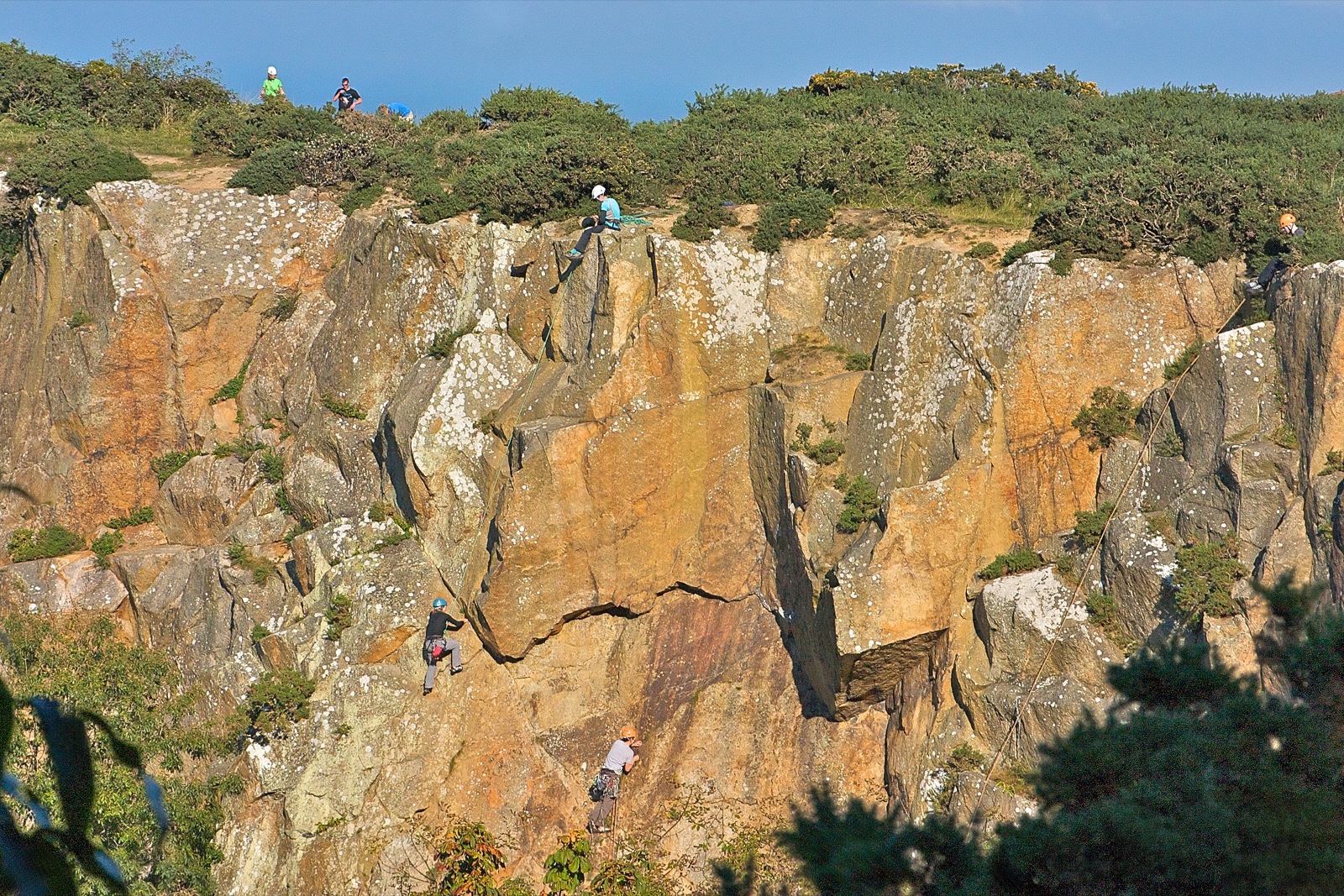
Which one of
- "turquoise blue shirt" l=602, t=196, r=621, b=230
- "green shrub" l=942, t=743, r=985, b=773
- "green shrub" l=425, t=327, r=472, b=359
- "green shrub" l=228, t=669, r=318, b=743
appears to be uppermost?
"turquoise blue shirt" l=602, t=196, r=621, b=230

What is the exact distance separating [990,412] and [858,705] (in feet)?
18.3

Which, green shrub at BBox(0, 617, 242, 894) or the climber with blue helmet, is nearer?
green shrub at BBox(0, 617, 242, 894)

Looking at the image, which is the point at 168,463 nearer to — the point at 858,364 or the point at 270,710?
the point at 270,710

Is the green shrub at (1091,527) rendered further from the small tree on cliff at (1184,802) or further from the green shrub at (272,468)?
the green shrub at (272,468)

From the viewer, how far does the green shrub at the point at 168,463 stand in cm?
2744

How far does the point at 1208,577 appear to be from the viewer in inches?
693

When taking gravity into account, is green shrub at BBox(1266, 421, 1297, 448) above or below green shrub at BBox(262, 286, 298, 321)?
below

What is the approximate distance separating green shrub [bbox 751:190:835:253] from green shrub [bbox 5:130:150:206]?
15.5 m

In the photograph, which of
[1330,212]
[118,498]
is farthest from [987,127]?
[118,498]

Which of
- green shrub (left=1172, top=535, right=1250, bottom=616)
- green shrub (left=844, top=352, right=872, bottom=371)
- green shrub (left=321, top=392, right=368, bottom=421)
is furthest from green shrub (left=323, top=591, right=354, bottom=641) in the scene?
green shrub (left=1172, top=535, right=1250, bottom=616)

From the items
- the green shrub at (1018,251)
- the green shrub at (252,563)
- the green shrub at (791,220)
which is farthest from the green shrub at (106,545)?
the green shrub at (1018,251)

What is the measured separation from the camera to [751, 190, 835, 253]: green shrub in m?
24.5

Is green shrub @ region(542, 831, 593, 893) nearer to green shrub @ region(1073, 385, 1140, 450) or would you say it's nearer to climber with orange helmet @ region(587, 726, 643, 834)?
climber with orange helmet @ region(587, 726, 643, 834)

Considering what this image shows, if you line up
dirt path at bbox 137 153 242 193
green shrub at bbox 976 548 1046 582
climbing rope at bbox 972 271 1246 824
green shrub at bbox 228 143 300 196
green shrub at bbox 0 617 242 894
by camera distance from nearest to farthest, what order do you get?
green shrub at bbox 0 617 242 894
climbing rope at bbox 972 271 1246 824
green shrub at bbox 976 548 1046 582
green shrub at bbox 228 143 300 196
dirt path at bbox 137 153 242 193
